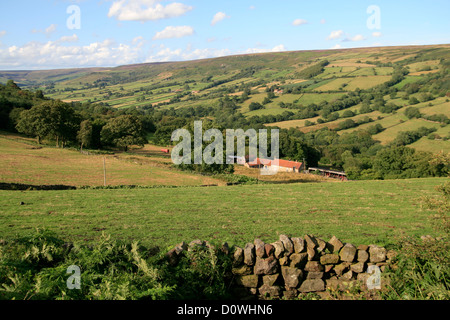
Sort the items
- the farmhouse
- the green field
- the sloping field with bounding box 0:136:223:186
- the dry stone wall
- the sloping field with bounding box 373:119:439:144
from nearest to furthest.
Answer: the dry stone wall
the green field
the sloping field with bounding box 0:136:223:186
the farmhouse
the sloping field with bounding box 373:119:439:144

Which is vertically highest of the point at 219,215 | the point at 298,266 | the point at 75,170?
the point at 298,266

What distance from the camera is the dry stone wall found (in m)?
7.87

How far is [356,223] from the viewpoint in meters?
16.8

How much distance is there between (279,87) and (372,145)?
322 feet

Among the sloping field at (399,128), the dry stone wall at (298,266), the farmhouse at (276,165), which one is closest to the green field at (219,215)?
the dry stone wall at (298,266)

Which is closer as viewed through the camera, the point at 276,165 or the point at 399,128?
the point at 276,165

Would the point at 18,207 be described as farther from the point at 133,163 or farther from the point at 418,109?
the point at 418,109

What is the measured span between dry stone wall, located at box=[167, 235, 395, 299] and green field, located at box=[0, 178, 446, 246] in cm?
165

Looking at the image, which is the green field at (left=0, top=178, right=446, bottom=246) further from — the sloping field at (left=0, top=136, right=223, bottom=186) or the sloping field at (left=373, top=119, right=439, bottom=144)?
the sloping field at (left=373, top=119, right=439, bottom=144)

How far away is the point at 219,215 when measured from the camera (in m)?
18.1

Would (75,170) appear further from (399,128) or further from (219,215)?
(399,128)

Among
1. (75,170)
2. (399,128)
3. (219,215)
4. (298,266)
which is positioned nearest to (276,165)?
(75,170)

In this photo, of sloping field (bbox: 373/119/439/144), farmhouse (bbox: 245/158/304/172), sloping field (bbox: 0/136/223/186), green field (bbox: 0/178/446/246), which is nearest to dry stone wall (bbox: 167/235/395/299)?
green field (bbox: 0/178/446/246)

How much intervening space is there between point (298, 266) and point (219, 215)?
10255 mm
